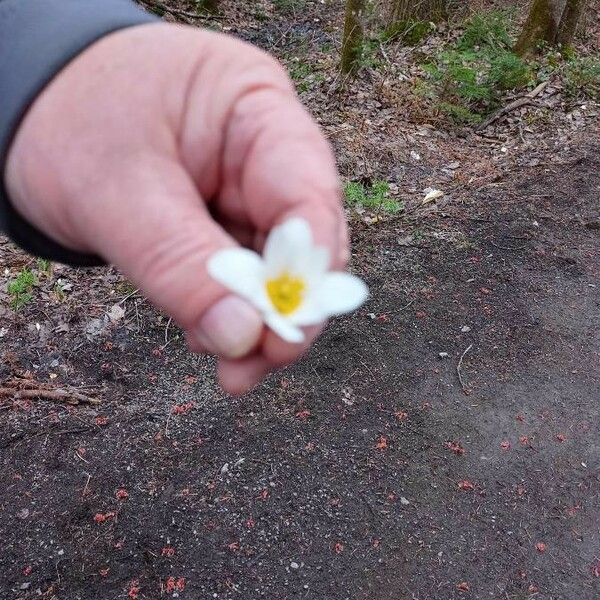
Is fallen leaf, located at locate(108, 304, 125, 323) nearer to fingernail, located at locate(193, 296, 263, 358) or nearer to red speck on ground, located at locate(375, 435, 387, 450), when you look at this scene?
red speck on ground, located at locate(375, 435, 387, 450)

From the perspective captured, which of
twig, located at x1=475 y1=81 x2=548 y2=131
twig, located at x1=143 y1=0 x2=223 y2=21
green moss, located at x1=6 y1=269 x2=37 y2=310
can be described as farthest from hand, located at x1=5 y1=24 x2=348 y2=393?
twig, located at x1=143 y1=0 x2=223 y2=21

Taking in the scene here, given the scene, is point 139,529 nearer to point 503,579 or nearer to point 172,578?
point 172,578

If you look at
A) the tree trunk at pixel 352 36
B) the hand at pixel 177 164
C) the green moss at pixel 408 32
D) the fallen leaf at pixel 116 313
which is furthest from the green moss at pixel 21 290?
the green moss at pixel 408 32

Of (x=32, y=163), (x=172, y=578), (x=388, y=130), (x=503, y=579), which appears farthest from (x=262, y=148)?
(x=388, y=130)

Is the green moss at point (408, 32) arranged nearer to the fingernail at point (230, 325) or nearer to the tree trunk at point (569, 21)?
the tree trunk at point (569, 21)

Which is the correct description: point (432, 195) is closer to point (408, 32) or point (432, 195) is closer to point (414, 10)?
point (408, 32)

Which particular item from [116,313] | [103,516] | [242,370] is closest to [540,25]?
[116,313]
